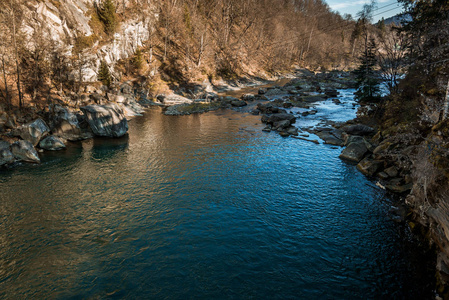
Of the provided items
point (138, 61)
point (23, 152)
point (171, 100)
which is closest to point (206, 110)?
point (171, 100)

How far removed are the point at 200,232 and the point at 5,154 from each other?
2155cm

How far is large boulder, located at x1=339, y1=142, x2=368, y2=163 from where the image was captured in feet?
84.1

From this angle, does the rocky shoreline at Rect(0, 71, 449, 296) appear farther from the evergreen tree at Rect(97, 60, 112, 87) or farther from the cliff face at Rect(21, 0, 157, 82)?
the cliff face at Rect(21, 0, 157, 82)

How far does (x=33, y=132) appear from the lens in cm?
2641

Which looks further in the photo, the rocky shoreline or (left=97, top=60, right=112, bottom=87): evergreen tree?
(left=97, top=60, right=112, bottom=87): evergreen tree

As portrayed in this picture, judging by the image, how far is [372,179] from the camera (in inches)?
858

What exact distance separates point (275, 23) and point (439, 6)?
368 feet

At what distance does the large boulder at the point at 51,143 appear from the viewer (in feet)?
87.9

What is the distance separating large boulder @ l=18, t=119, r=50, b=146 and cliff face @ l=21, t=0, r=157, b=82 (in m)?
15.8

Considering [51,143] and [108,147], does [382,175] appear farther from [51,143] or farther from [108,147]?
[51,143]

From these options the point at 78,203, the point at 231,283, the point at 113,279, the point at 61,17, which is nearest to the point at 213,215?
the point at 231,283

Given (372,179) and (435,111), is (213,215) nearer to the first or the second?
(372,179)

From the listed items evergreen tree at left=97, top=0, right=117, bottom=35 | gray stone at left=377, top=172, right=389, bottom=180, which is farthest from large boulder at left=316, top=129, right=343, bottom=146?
evergreen tree at left=97, top=0, right=117, bottom=35

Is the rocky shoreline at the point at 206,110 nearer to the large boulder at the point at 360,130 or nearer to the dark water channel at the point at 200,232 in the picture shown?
the large boulder at the point at 360,130
